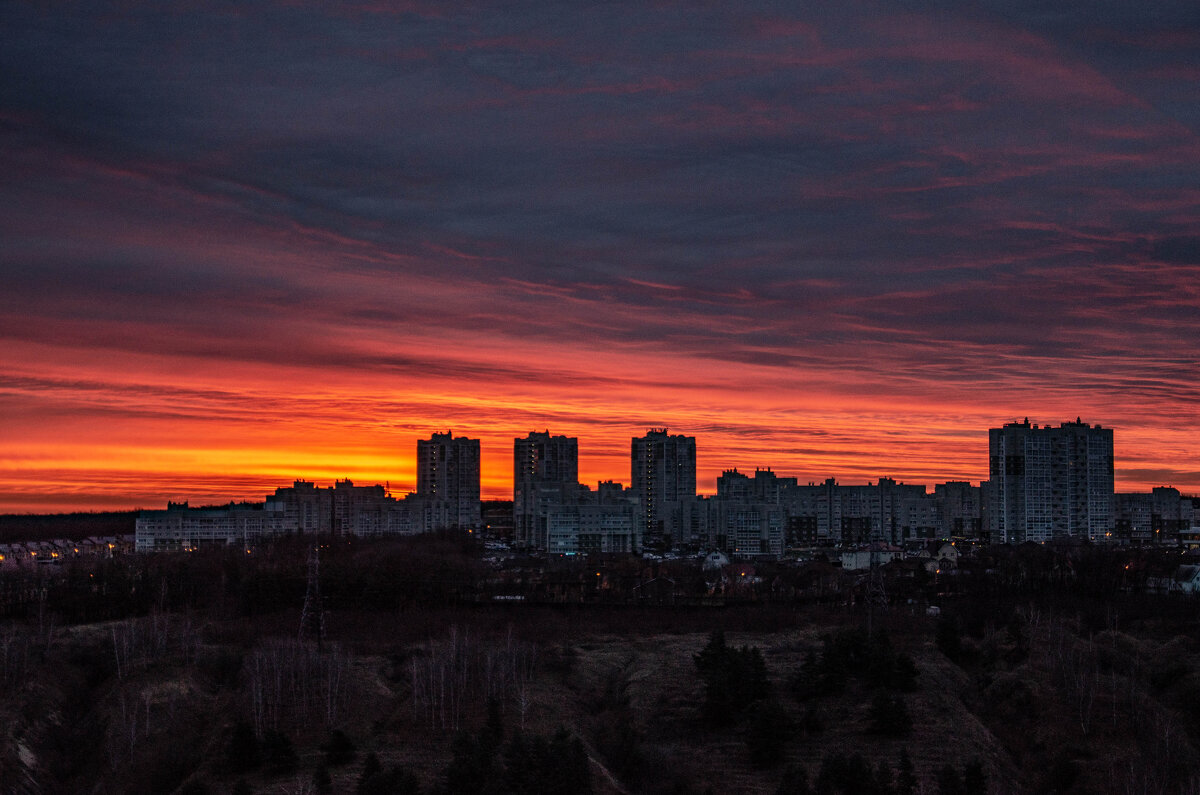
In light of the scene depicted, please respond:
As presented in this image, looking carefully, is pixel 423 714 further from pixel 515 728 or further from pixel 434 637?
pixel 434 637

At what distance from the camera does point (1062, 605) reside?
64.1 m

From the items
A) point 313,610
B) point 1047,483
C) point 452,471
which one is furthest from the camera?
point 452,471

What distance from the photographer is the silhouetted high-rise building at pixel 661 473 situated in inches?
6905

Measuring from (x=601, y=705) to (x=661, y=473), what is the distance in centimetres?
13304

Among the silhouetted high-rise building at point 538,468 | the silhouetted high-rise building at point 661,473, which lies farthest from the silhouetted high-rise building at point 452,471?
the silhouetted high-rise building at point 661,473

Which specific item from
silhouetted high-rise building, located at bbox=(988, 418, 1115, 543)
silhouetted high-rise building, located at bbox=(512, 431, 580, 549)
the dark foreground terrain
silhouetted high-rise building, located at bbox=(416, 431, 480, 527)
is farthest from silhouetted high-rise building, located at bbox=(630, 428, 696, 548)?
the dark foreground terrain

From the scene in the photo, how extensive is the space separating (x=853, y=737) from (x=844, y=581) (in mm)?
45592

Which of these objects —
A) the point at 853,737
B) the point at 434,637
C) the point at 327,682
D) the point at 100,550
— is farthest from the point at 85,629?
the point at 100,550

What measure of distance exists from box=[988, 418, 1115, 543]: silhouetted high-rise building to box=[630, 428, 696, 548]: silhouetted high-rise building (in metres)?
48.6

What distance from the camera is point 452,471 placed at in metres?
175

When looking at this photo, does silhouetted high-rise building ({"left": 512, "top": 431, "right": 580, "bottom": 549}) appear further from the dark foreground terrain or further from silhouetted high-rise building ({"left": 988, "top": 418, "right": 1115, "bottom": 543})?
the dark foreground terrain

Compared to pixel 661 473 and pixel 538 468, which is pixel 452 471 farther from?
pixel 661 473

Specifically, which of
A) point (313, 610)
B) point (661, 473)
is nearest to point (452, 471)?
point (661, 473)

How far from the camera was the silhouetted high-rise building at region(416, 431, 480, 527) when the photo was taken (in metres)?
173
